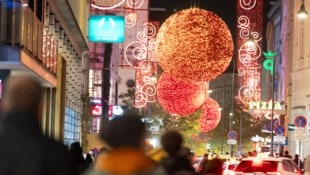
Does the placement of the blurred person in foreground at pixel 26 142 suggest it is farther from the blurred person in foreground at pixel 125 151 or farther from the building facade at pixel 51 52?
the building facade at pixel 51 52

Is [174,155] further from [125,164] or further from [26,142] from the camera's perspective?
[125,164]

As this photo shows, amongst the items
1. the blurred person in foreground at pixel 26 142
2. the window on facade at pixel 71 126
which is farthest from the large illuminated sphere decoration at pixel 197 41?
the blurred person in foreground at pixel 26 142

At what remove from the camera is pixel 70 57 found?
5100cm

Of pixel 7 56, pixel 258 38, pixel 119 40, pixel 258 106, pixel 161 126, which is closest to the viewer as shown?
pixel 7 56

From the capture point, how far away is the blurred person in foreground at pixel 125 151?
5.05 meters

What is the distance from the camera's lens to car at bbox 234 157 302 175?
75.6 ft

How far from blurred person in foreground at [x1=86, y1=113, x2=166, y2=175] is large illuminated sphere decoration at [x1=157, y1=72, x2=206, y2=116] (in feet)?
129

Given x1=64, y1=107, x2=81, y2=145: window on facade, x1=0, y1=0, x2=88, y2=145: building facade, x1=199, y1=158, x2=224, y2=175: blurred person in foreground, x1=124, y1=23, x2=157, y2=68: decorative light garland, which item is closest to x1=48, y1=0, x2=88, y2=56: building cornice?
x1=0, y1=0, x2=88, y2=145: building facade

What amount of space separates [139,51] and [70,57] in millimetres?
7787

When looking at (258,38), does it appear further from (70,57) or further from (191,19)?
(191,19)

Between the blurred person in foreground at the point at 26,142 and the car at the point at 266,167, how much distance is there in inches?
697

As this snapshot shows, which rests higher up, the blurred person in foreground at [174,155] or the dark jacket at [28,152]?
the dark jacket at [28,152]

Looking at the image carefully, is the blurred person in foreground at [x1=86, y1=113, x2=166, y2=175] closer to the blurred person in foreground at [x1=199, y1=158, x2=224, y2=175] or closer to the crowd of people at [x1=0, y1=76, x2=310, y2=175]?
the crowd of people at [x1=0, y1=76, x2=310, y2=175]

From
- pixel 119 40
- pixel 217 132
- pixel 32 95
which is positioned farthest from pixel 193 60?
pixel 217 132
